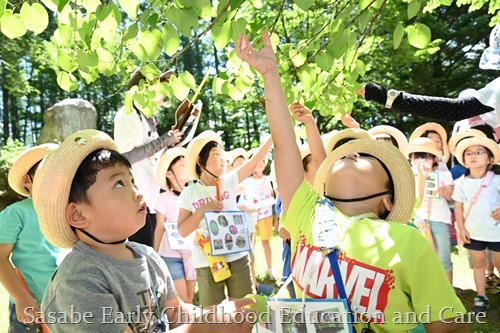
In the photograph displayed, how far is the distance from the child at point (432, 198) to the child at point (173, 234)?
2.92 m

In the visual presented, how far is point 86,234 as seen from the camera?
1.68 metres

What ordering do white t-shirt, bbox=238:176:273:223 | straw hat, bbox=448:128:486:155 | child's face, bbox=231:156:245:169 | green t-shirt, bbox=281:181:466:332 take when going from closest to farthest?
green t-shirt, bbox=281:181:466:332
straw hat, bbox=448:128:486:155
white t-shirt, bbox=238:176:273:223
child's face, bbox=231:156:245:169

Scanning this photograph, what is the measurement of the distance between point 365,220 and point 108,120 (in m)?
32.6

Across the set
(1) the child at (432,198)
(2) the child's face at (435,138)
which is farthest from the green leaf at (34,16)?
(2) the child's face at (435,138)

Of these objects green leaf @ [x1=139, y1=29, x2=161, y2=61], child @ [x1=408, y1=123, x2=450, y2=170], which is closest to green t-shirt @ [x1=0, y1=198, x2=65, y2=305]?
green leaf @ [x1=139, y1=29, x2=161, y2=61]

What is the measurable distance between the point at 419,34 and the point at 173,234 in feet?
10.4

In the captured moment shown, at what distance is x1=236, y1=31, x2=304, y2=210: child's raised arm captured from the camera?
67.1 inches

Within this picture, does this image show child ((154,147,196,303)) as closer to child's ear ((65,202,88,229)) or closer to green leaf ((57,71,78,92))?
green leaf ((57,71,78,92))

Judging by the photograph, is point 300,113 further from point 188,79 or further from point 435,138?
point 435,138

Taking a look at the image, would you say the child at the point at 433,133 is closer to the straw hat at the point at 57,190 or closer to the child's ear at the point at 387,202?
the child's ear at the point at 387,202

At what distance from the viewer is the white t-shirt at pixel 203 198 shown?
3871mm

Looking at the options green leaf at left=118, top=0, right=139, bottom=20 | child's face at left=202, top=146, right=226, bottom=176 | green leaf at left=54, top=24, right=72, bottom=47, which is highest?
green leaf at left=54, top=24, right=72, bottom=47

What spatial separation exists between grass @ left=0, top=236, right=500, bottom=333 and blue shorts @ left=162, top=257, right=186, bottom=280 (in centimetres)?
180

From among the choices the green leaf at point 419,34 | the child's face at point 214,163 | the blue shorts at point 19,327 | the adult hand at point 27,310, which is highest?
the green leaf at point 419,34
